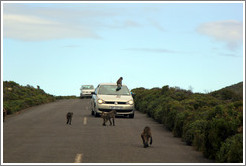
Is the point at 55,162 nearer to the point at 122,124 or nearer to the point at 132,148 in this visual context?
the point at 132,148

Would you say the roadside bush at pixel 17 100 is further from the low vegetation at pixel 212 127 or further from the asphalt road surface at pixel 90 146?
the low vegetation at pixel 212 127

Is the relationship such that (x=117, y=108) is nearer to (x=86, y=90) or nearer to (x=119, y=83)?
(x=119, y=83)

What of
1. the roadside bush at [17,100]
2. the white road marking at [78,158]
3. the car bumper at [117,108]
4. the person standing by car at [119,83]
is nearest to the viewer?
the white road marking at [78,158]

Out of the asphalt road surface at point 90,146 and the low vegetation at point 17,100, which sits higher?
the low vegetation at point 17,100

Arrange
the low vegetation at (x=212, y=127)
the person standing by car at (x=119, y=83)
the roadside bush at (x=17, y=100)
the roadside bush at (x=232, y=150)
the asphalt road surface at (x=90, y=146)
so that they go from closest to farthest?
the roadside bush at (x=232, y=150)
the low vegetation at (x=212, y=127)
the asphalt road surface at (x=90, y=146)
the person standing by car at (x=119, y=83)
the roadside bush at (x=17, y=100)

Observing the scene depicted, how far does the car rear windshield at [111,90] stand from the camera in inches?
1010

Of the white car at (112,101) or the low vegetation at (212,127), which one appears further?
the white car at (112,101)

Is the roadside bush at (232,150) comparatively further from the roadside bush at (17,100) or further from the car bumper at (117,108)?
the roadside bush at (17,100)

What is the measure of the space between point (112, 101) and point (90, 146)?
10754mm

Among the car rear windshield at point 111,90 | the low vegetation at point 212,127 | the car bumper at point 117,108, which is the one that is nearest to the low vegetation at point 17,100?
the car rear windshield at point 111,90

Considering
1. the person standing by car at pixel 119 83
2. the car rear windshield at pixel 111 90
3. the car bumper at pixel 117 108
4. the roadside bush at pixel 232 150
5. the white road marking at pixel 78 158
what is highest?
the person standing by car at pixel 119 83

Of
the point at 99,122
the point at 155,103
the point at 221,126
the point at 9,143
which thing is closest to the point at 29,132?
the point at 9,143

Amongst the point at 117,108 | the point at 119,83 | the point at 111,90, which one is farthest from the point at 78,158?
the point at 119,83

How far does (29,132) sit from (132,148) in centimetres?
624
